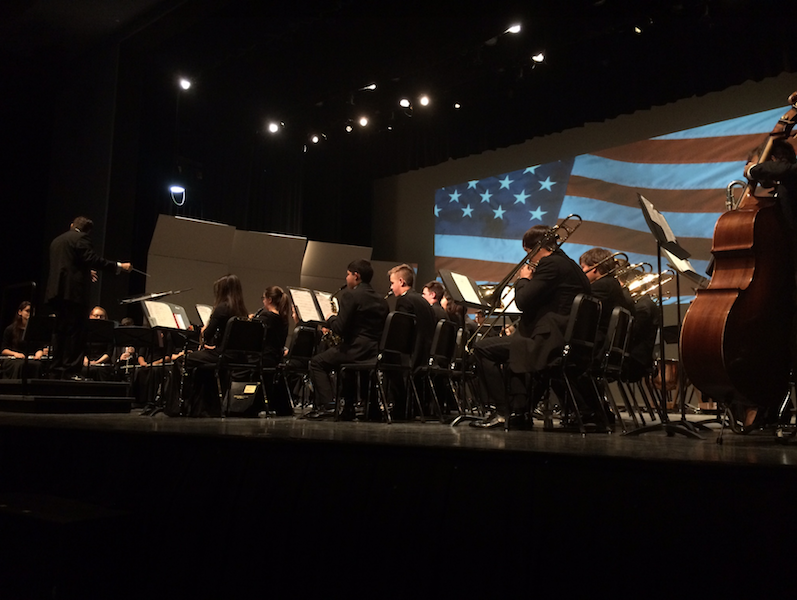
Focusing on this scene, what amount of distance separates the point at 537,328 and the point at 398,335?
144cm

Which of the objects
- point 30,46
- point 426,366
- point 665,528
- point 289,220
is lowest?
point 665,528

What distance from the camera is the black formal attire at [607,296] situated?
4.61 meters

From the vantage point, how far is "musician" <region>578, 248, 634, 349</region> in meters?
4.59

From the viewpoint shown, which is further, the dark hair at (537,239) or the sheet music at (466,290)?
the sheet music at (466,290)

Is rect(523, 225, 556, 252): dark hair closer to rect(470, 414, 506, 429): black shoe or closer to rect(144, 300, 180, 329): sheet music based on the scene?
rect(470, 414, 506, 429): black shoe

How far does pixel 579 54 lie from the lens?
29.8ft

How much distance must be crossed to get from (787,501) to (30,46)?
10.1m

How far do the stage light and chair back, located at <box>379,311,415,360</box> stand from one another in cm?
687

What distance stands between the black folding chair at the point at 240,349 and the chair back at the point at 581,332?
8.59 ft

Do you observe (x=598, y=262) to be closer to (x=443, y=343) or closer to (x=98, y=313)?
(x=443, y=343)

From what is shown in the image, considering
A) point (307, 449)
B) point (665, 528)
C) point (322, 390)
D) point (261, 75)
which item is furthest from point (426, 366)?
point (261, 75)

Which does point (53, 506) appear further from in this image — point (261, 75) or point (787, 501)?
point (261, 75)

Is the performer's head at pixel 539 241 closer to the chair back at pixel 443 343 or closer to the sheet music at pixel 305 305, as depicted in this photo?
the chair back at pixel 443 343

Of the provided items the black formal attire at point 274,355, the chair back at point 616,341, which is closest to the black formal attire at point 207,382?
the black formal attire at point 274,355
